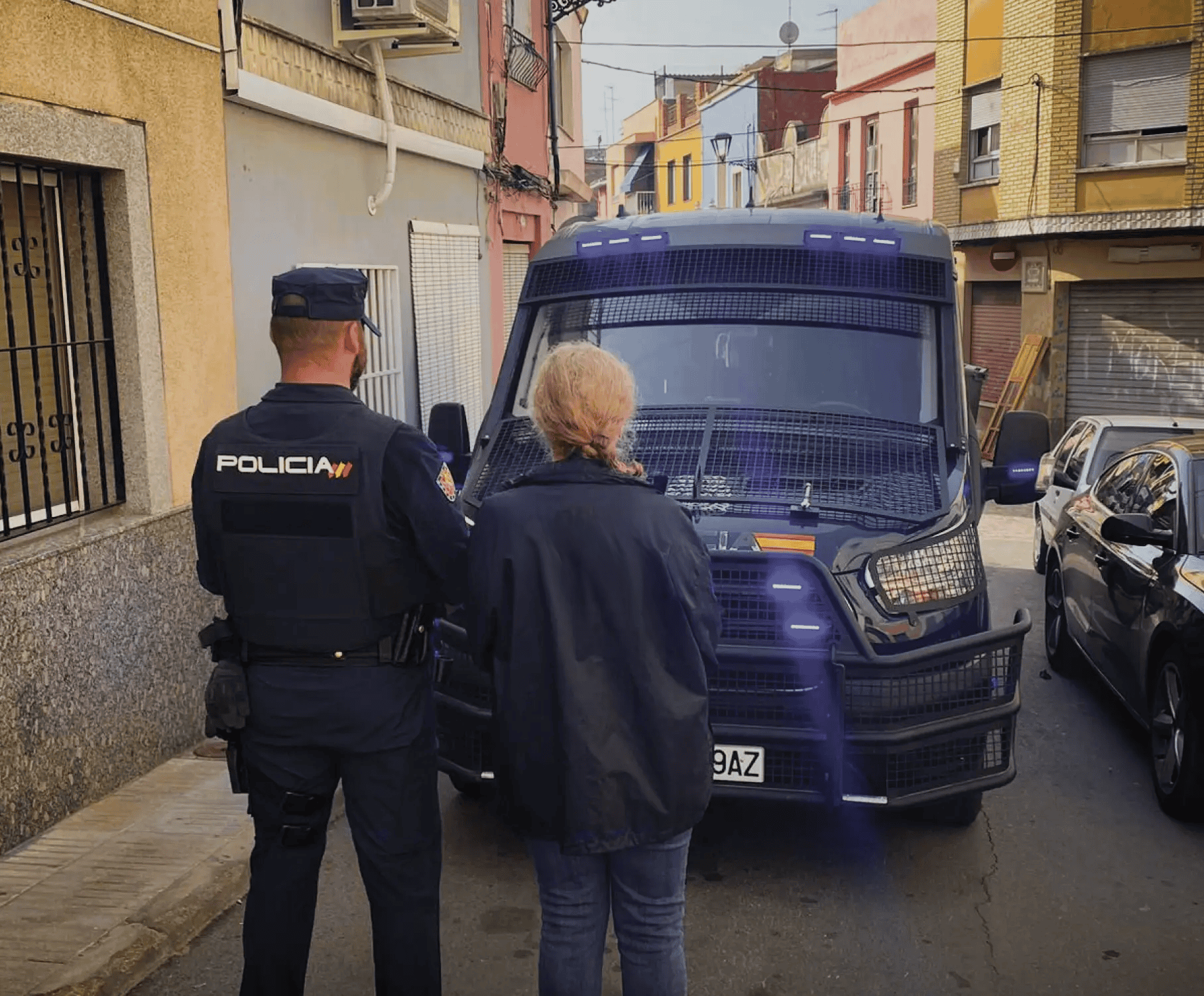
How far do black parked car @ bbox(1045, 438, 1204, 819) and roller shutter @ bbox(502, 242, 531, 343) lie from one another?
8472mm

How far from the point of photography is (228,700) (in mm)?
3230

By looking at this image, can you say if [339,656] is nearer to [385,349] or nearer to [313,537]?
[313,537]

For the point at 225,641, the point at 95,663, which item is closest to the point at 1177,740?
the point at 225,641

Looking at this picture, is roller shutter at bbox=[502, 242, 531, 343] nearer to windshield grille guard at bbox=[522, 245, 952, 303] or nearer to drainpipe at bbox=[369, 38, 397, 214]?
drainpipe at bbox=[369, 38, 397, 214]

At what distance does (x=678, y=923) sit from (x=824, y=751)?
142cm

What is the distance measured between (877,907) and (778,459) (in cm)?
174

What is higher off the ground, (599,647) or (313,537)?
(313,537)

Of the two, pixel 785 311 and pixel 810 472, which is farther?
pixel 785 311

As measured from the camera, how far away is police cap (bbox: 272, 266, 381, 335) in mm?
3250

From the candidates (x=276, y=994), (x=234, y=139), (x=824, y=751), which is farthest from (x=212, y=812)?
(x=234, y=139)

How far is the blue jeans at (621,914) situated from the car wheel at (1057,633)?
538 centimetres

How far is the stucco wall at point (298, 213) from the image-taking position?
6.95 meters

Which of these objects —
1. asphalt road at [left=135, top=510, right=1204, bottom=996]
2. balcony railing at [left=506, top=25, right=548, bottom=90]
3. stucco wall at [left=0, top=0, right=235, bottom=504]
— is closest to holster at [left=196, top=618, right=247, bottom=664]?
asphalt road at [left=135, top=510, right=1204, bottom=996]

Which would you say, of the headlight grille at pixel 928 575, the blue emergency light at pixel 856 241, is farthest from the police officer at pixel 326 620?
the blue emergency light at pixel 856 241
